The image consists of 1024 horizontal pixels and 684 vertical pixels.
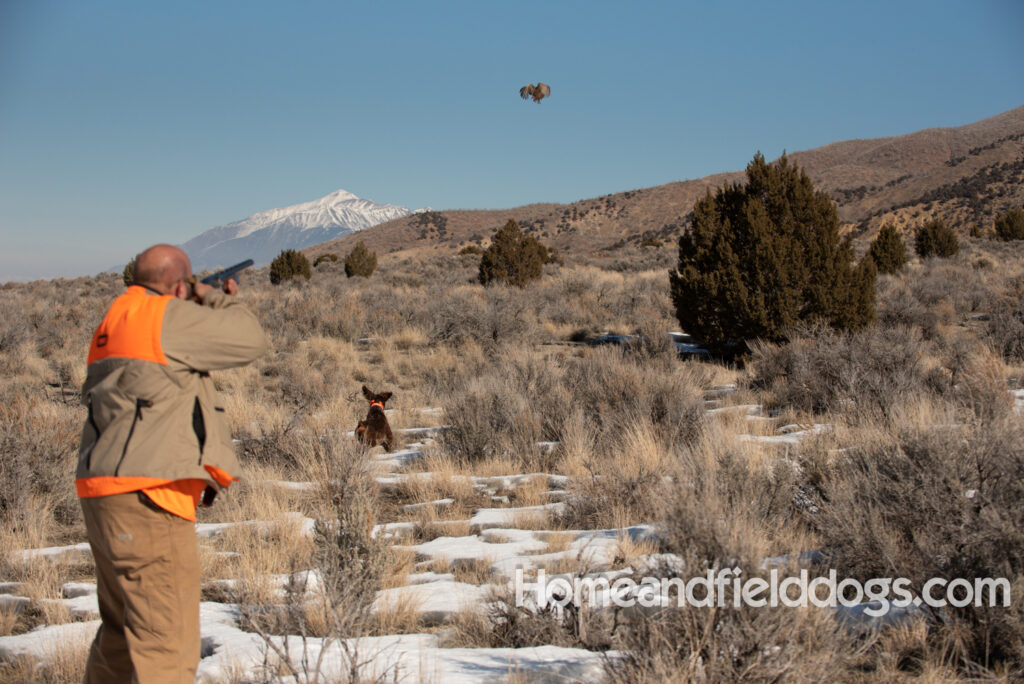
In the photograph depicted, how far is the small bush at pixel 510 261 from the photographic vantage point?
18.8 meters

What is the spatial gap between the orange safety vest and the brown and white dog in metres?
4.07

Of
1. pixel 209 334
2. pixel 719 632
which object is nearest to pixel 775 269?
pixel 719 632

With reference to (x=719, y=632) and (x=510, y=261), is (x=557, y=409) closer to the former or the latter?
(x=719, y=632)

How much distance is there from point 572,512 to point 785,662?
7.58ft

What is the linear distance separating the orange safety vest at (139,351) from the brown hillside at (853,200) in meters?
42.5

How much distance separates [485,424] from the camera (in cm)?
652

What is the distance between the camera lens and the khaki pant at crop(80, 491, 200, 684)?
200 cm

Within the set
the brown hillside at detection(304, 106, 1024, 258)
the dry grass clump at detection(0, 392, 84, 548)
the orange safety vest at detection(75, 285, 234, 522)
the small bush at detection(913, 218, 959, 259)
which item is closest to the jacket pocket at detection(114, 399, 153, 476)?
the orange safety vest at detection(75, 285, 234, 522)

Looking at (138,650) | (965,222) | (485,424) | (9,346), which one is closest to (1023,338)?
(485,424)

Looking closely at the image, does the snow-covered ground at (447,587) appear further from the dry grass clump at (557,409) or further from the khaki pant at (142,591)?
the dry grass clump at (557,409)

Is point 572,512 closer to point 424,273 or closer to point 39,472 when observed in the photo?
point 39,472

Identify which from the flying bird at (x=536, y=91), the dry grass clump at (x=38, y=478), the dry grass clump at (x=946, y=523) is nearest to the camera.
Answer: the dry grass clump at (x=946, y=523)

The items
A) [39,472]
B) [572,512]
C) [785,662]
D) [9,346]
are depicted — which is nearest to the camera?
[785,662]

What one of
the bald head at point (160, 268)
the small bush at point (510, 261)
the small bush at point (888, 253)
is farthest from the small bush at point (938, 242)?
the bald head at point (160, 268)
